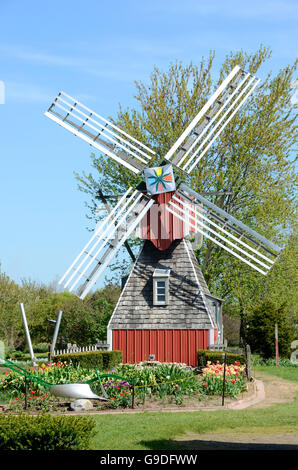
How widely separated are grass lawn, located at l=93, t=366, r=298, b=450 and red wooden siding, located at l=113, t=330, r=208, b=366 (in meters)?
6.92

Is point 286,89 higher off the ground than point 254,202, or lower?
higher

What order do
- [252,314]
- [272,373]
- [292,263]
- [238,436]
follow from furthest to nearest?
[252,314] < [292,263] < [272,373] < [238,436]

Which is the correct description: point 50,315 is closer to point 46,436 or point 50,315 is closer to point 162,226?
point 162,226

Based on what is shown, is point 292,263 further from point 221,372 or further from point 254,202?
point 221,372

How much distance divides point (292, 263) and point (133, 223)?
401 inches

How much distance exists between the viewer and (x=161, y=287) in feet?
71.4

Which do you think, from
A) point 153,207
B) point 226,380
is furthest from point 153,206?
point 226,380

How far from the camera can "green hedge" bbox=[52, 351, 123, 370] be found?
19359 mm

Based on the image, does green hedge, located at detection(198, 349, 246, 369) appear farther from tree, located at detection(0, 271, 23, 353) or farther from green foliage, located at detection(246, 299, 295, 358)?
tree, located at detection(0, 271, 23, 353)

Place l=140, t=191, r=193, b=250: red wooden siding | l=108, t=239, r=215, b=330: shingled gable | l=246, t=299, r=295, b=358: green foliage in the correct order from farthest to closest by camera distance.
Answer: l=246, t=299, r=295, b=358: green foliage < l=140, t=191, r=193, b=250: red wooden siding < l=108, t=239, r=215, b=330: shingled gable

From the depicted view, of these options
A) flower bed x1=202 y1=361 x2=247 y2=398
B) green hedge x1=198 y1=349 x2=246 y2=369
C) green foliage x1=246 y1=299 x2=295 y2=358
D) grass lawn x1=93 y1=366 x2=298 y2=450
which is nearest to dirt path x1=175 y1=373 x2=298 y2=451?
grass lawn x1=93 y1=366 x2=298 y2=450

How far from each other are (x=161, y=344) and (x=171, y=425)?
9862mm

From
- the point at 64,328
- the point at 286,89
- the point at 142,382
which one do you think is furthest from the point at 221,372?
the point at 64,328

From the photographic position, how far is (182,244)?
72.8 ft
